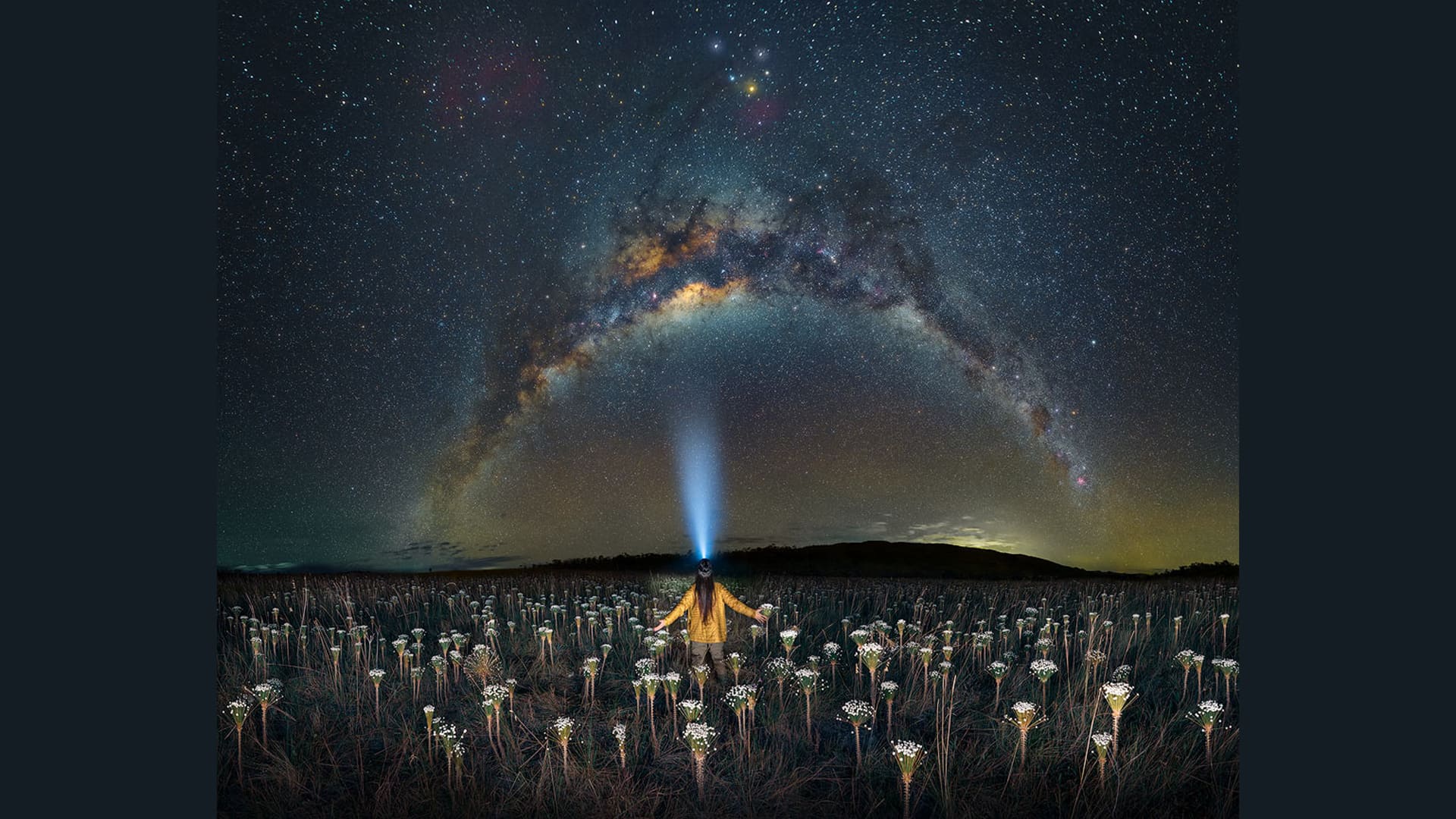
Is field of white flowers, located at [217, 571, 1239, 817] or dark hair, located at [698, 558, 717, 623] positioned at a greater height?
dark hair, located at [698, 558, 717, 623]

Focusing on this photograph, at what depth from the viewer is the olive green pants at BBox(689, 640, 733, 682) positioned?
7754mm

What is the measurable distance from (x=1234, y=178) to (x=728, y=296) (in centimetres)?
571

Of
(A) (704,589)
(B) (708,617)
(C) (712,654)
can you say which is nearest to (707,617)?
(B) (708,617)

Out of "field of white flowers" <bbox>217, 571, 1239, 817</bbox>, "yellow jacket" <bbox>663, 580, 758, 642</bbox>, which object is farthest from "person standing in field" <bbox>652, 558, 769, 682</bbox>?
"field of white flowers" <bbox>217, 571, 1239, 817</bbox>

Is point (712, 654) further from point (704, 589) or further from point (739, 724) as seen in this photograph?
point (739, 724)

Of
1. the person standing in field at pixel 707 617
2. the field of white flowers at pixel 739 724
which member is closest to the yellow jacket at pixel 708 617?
the person standing in field at pixel 707 617

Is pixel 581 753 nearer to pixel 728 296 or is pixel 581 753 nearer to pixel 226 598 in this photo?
pixel 728 296

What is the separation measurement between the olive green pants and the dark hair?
27 cm

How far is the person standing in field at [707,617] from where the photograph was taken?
7.70 m

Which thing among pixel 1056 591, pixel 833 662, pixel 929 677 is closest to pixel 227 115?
pixel 833 662

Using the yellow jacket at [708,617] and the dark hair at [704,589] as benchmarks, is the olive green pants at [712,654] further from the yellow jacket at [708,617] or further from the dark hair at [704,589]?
the dark hair at [704,589]

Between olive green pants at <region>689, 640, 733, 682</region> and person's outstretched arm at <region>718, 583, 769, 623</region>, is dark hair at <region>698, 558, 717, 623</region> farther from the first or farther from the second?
olive green pants at <region>689, 640, 733, 682</region>

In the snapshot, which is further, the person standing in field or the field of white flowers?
the person standing in field

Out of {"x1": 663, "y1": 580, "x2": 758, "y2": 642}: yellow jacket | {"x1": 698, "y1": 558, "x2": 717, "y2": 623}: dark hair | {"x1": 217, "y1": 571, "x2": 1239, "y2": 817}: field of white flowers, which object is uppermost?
{"x1": 698, "y1": 558, "x2": 717, "y2": 623}: dark hair
